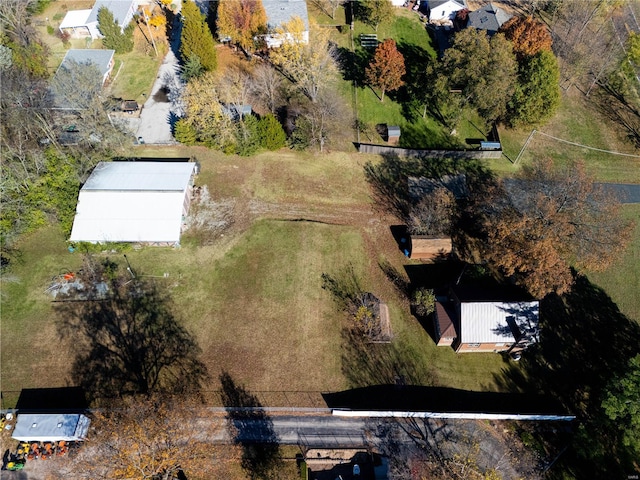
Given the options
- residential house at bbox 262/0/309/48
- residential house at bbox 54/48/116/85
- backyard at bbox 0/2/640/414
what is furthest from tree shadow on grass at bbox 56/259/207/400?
residential house at bbox 262/0/309/48

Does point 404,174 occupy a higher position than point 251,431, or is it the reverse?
point 404,174

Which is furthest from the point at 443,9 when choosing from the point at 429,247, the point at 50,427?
the point at 50,427

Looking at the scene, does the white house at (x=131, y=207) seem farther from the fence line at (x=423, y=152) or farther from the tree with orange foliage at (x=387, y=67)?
the tree with orange foliage at (x=387, y=67)

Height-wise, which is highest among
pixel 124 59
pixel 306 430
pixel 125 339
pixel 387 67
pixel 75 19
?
pixel 387 67

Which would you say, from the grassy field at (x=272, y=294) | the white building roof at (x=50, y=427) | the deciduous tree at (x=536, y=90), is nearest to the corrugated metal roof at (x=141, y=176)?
the grassy field at (x=272, y=294)

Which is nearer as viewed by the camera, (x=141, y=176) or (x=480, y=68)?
(x=141, y=176)

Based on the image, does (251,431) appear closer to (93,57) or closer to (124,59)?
(93,57)
